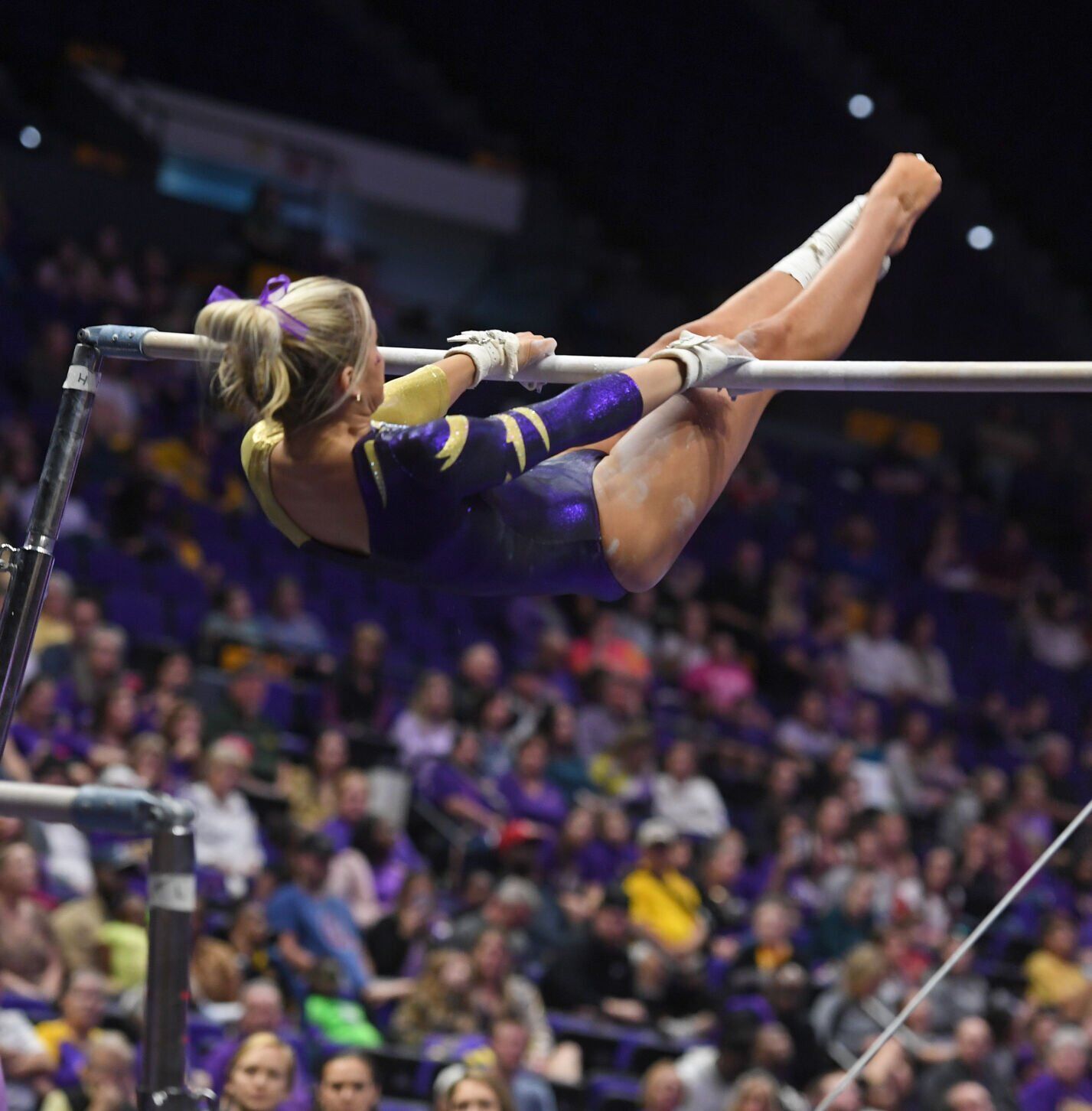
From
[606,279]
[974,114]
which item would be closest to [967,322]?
[974,114]

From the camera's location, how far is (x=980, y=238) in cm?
1400

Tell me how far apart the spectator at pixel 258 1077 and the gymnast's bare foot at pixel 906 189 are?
2390 millimetres

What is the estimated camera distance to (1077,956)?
24.1 feet

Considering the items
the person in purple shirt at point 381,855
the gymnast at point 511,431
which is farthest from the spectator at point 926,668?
the gymnast at point 511,431

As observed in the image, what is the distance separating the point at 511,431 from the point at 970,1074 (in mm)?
4355

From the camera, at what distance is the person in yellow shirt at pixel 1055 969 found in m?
7.05

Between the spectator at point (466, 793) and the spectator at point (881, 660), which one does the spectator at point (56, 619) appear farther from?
the spectator at point (881, 660)

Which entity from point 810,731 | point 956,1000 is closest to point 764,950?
point 956,1000

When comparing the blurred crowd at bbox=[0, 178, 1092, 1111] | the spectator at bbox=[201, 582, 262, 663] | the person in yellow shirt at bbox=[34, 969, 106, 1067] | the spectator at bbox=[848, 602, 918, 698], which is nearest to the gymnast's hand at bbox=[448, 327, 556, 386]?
the blurred crowd at bbox=[0, 178, 1092, 1111]

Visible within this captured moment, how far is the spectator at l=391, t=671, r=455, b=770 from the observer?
7.01 m

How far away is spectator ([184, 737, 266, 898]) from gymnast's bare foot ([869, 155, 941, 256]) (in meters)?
3.65

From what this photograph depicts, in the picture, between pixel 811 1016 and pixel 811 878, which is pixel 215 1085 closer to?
pixel 811 1016

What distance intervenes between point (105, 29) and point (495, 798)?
26.4ft

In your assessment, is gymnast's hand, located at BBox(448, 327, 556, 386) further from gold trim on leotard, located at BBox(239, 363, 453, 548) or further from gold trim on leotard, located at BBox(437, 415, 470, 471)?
gold trim on leotard, located at BBox(437, 415, 470, 471)
